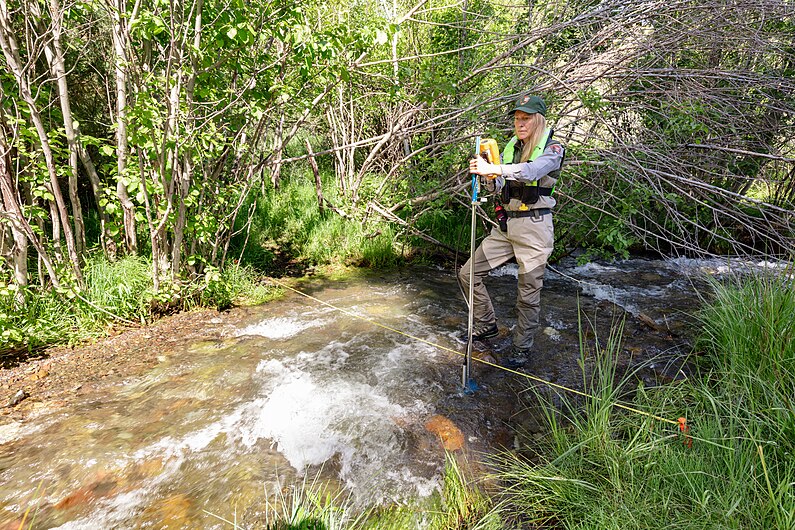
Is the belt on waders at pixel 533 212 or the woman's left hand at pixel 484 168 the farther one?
the belt on waders at pixel 533 212

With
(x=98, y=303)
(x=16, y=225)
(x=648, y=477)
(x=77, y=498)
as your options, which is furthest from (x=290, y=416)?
(x=16, y=225)

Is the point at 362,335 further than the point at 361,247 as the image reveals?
No

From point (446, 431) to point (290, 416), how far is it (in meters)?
1.15

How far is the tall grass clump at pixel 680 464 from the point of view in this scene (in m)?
1.89

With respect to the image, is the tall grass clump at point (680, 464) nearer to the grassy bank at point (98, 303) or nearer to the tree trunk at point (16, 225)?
the grassy bank at point (98, 303)

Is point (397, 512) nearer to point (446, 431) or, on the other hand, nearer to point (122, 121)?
point (446, 431)

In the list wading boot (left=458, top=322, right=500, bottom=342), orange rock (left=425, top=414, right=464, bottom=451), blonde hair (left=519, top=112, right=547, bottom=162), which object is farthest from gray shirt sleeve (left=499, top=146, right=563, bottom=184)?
orange rock (left=425, top=414, right=464, bottom=451)

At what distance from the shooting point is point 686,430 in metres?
2.39

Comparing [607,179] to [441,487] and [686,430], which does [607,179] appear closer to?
[686,430]

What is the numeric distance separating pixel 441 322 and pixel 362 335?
0.96 meters

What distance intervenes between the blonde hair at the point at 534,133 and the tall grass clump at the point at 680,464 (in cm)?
177

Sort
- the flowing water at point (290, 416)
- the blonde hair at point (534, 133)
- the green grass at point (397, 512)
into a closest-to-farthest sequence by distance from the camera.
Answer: the green grass at point (397, 512)
the flowing water at point (290, 416)
the blonde hair at point (534, 133)

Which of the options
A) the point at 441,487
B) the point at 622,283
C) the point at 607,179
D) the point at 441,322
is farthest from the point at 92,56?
the point at 622,283

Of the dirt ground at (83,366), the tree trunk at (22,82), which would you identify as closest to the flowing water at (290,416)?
the dirt ground at (83,366)
